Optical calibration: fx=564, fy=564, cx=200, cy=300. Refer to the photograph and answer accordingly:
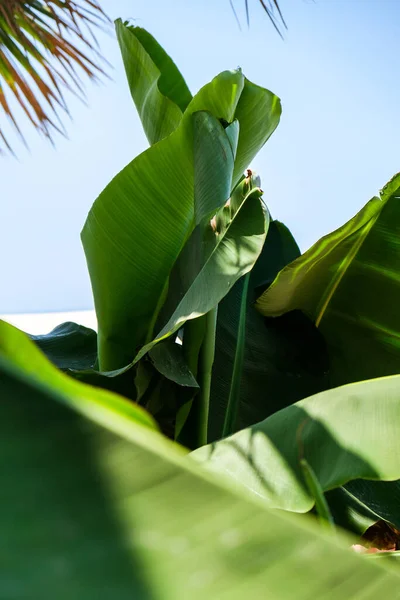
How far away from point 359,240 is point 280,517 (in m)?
0.70

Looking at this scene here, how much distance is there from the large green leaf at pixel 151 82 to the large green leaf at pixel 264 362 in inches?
10.7

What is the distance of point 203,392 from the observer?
0.71m

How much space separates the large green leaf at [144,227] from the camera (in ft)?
2.12

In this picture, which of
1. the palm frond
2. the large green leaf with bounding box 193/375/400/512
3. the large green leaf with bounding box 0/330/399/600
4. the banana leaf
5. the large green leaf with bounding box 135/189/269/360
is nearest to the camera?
the large green leaf with bounding box 0/330/399/600

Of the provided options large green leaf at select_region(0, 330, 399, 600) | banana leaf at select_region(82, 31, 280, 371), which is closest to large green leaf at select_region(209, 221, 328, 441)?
banana leaf at select_region(82, 31, 280, 371)

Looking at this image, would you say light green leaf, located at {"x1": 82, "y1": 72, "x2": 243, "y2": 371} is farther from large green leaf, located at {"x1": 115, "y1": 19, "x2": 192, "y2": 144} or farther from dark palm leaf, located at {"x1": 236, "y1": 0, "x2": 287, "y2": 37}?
dark palm leaf, located at {"x1": 236, "y1": 0, "x2": 287, "y2": 37}

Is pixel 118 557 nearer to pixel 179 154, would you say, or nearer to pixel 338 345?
pixel 179 154

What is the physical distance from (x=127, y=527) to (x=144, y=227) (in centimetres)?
58

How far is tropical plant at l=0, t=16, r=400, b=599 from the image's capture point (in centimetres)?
10

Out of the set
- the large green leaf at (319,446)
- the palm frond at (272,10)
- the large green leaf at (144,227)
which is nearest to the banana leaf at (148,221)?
the large green leaf at (144,227)

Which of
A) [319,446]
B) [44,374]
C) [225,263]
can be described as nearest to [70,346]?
[225,263]

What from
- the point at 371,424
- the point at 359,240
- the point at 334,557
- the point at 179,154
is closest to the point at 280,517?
the point at 334,557

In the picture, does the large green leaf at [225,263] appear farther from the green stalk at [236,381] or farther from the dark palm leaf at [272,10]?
the dark palm leaf at [272,10]

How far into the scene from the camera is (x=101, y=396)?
0.42ft
